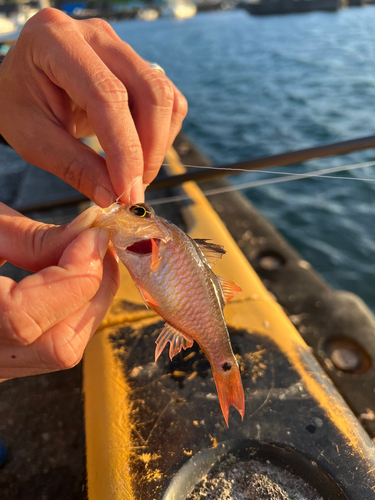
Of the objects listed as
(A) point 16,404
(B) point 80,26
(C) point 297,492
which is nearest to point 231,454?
(C) point 297,492

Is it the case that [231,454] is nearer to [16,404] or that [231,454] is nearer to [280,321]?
[280,321]

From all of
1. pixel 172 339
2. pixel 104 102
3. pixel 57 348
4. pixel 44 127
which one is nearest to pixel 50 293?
pixel 57 348

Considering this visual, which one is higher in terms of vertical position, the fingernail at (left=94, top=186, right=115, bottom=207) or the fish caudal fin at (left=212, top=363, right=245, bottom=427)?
the fingernail at (left=94, top=186, right=115, bottom=207)

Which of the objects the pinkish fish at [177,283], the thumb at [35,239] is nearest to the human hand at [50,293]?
the thumb at [35,239]

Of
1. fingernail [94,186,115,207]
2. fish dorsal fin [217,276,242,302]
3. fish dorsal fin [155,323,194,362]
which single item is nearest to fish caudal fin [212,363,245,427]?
fish dorsal fin [155,323,194,362]

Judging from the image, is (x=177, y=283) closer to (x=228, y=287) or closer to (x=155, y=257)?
(x=155, y=257)

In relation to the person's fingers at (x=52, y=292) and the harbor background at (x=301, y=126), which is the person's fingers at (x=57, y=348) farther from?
the harbor background at (x=301, y=126)

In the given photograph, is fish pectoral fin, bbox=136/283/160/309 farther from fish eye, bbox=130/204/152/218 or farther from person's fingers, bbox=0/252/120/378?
fish eye, bbox=130/204/152/218
